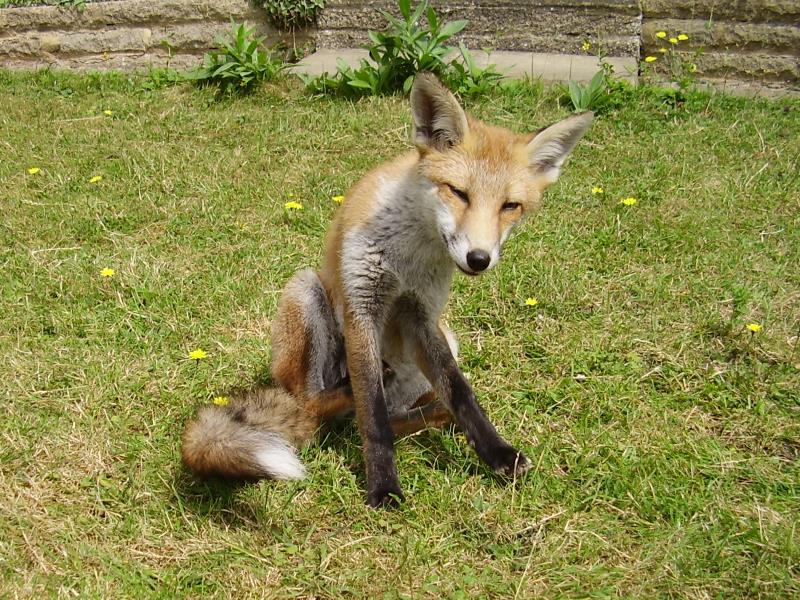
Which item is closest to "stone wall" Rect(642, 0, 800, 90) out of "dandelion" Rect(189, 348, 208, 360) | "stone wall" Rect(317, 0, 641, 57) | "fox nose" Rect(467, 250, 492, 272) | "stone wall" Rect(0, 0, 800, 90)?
"stone wall" Rect(0, 0, 800, 90)

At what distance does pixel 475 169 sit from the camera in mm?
2518

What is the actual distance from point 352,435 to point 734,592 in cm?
149

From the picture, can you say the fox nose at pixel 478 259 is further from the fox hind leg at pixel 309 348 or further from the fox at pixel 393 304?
the fox hind leg at pixel 309 348

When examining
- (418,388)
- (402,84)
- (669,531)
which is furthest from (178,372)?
(402,84)

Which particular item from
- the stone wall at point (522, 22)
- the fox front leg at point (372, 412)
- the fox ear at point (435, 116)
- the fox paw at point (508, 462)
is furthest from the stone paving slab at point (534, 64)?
the fox paw at point (508, 462)

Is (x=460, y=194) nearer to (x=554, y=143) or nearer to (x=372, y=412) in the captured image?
(x=554, y=143)

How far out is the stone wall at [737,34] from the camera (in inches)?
237

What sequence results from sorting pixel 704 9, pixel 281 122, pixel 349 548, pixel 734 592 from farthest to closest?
pixel 704 9 < pixel 281 122 < pixel 349 548 < pixel 734 592

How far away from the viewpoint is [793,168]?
4844mm

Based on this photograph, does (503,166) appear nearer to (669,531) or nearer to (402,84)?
(669,531)

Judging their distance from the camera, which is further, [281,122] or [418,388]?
[281,122]

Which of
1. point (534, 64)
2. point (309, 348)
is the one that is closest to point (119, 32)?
point (534, 64)

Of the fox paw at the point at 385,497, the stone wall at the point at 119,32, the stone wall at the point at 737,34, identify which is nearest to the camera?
the fox paw at the point at 385,497

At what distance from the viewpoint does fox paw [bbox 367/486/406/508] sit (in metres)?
2.50
